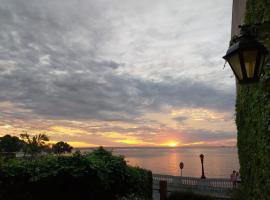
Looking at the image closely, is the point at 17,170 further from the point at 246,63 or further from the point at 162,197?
the point at 162,197

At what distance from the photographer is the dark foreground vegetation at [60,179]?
909 cm

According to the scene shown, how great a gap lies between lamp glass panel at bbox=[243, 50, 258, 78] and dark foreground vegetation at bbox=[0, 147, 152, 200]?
6.55 meters

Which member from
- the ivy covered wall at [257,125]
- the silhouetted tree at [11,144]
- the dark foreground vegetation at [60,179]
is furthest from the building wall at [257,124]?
the silhouetted tree at [11,144]

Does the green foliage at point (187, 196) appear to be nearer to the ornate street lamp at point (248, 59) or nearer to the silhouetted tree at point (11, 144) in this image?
the ornate street lamp at point (248, 59)

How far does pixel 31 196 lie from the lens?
9312mm

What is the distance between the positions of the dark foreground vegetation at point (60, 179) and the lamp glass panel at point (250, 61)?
655 cm

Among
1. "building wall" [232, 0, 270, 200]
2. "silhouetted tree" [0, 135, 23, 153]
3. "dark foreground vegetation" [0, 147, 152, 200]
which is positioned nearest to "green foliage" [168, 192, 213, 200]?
"building wall" [232, 0, 270, 200]

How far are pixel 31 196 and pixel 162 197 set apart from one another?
1246 cm

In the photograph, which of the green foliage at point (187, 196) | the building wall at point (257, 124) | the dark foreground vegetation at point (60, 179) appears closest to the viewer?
the building wall at point (257, 124)

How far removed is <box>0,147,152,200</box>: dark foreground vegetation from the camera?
9.09m

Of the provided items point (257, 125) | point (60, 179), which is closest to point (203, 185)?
point (60, 179)

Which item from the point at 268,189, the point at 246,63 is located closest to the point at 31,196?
the point at 268,189

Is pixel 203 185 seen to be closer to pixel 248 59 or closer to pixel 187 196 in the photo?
pixel 187 196

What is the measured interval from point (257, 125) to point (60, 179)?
17.3ft
